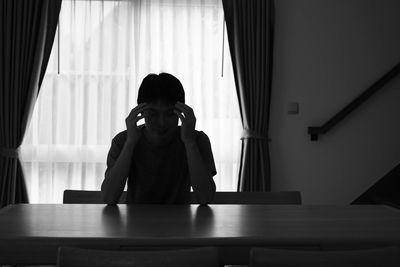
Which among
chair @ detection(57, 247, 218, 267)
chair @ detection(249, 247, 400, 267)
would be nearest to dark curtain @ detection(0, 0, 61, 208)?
chair @ detection(57, 247, 218, 267)

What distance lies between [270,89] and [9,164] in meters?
2.07

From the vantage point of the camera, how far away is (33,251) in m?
1.11

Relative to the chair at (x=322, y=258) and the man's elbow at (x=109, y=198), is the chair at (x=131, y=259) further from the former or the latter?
the man's elbow at (x=109, y=198)

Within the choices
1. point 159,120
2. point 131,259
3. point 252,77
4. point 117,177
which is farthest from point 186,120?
point 252,77

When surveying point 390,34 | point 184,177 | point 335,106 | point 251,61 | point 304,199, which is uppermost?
point 390,34

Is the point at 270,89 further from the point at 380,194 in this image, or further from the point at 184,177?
the point at 184,177

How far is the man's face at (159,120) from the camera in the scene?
70.9 inches

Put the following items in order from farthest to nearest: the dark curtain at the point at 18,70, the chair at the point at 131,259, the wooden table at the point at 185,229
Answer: the dark curtain at the point at 18,70
the wooden table at the point at 185,229
the chair at the point at 131,259

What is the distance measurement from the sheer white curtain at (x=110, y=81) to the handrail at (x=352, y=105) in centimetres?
63

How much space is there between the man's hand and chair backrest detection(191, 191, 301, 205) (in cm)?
29

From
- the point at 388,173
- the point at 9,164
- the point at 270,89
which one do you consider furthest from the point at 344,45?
the point at 9,164

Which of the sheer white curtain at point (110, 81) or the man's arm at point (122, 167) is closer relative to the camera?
the man's arm at point (122, 167)

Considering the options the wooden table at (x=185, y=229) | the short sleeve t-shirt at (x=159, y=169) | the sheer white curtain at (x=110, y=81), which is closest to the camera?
the wooden table at (x=185, y=229)

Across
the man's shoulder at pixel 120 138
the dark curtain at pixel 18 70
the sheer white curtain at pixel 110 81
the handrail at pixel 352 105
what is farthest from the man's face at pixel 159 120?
the handrail at pixel 352 105
